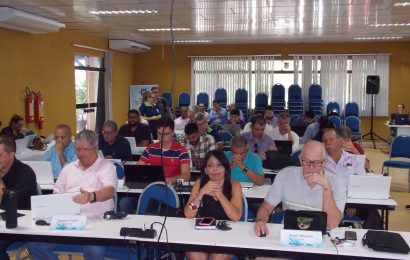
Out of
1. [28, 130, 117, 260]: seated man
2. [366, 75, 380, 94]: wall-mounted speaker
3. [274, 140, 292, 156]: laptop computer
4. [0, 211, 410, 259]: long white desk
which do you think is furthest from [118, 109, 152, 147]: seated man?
[366, 75, 380, 94]: wall-mounted speaker

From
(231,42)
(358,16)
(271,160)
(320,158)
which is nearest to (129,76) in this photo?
(231,42)

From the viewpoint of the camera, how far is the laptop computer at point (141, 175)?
14.6 feet

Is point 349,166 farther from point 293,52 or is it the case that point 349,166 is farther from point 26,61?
point 293,52

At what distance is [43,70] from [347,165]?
24.0 ft

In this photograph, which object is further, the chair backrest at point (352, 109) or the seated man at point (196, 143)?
the chair backrest at point (352, 109)

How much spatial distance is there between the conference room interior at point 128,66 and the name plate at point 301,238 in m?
3.55

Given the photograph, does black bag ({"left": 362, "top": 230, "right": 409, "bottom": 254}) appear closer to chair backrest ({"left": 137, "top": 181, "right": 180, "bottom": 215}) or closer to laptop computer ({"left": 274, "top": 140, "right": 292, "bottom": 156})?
chair backrest ({"left": 137, "top": 181, "right": 180, "bottom": 215})

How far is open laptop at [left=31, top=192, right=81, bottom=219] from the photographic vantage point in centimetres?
318

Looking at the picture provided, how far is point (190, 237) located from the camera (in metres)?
2.95

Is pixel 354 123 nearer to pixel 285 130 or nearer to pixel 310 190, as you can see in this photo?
pixel 285 130

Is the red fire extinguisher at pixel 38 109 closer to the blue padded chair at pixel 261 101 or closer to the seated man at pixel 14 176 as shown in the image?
the seated man at pixel 14 176

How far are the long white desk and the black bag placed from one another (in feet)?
0.10

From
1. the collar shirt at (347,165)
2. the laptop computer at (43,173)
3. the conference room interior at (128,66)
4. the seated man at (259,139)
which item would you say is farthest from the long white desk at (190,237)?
the conference room interior at (128,66)

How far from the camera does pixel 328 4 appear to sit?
7.49 meters
